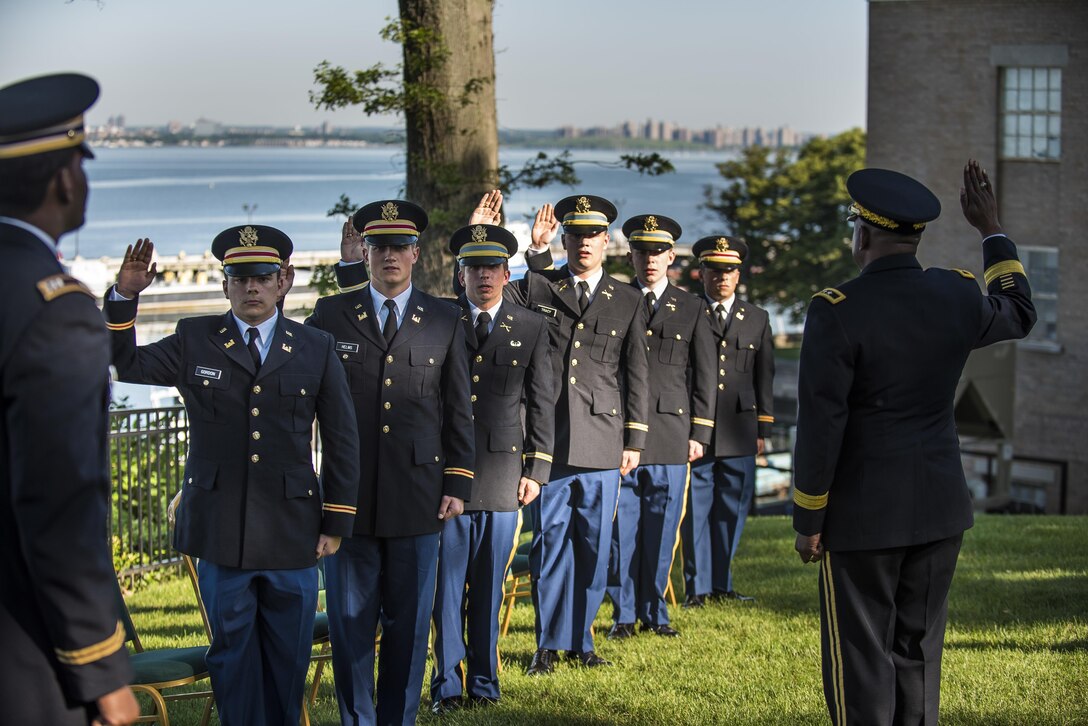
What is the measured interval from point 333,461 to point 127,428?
6.27 m

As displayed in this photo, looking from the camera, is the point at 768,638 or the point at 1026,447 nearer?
the point at 768,638

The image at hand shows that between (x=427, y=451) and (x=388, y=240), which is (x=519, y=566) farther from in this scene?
(x=388, y=240)

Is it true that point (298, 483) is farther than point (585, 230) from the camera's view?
No

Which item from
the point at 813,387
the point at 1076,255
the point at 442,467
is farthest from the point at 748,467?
the point at 1076,255

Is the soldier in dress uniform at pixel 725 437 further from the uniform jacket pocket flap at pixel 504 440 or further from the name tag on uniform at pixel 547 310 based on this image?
the uniform jacket pocket flap at pixel 504 440

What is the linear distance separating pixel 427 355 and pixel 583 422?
1815mm

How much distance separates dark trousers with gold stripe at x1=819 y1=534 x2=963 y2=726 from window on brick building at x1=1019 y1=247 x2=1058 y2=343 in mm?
29356

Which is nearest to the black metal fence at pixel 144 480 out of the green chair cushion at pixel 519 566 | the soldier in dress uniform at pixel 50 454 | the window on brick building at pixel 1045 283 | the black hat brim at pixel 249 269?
the green chair cushion at pixel 519 566

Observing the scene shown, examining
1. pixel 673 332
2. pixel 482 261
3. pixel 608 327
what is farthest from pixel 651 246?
pixel 482 261

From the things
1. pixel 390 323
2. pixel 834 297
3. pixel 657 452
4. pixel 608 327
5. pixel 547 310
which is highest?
pixel 834 297

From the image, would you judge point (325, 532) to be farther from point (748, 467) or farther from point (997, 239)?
point (748, 467)

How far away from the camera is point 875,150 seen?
124 ft

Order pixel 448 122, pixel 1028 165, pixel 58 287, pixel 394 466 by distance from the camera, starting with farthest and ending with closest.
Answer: pixel 1028 165 < pixel 448 122 < pixel 394 466 < pixel 58 287

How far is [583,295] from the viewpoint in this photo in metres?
8.06
